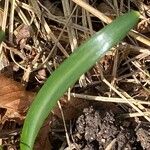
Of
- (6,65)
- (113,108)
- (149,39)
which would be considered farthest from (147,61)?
(6,65)

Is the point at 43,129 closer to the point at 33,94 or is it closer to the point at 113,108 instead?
the point at 33,94

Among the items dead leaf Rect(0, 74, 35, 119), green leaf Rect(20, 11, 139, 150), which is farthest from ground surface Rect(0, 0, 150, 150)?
green leaf Rect(20, 11, 139, 150)

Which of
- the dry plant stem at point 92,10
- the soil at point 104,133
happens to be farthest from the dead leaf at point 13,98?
the dry plant stem at point 92,10

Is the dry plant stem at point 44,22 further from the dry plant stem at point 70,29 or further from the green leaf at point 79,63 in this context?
the green leaf at point 79,63

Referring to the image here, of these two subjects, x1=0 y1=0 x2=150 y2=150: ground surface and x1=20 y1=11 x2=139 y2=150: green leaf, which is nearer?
x1=20 y1=11 x2=139 y2=150: green leaf

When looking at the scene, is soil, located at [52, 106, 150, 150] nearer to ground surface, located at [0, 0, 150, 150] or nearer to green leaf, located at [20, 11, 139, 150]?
ground surface, located at [0, 0, 150, 150]

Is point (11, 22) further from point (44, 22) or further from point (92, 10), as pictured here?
point (92, 10)
